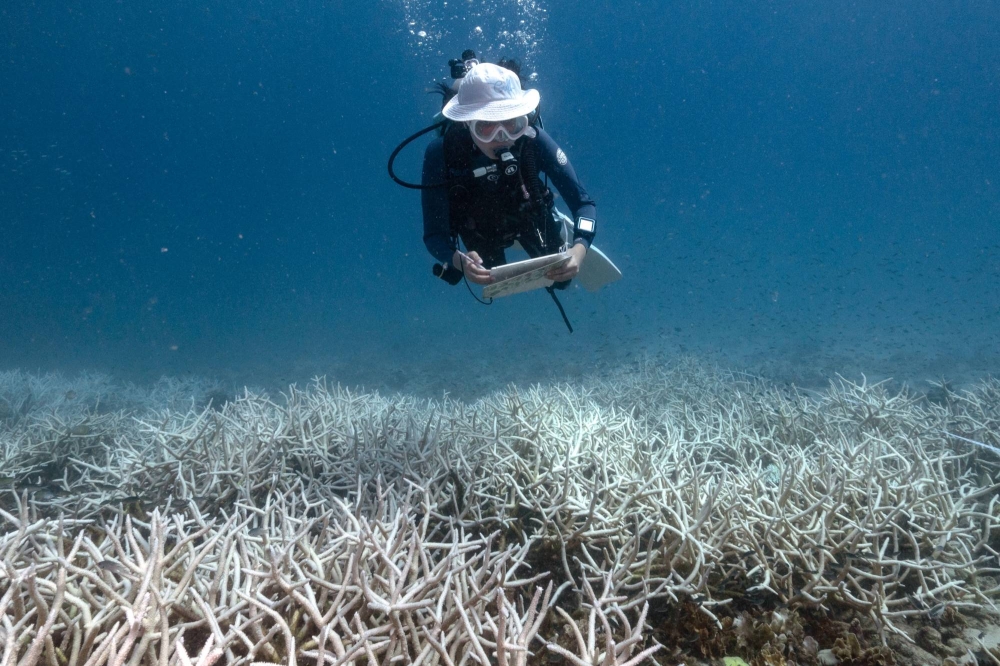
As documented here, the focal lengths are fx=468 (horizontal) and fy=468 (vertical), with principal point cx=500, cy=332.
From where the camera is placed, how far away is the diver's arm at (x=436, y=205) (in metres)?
4.98

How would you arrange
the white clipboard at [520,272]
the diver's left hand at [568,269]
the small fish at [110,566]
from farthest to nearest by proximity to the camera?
1. the diver's left hand at [568,269]
2. the white clipboard at [520,272]
3. the small fish at [110,566]

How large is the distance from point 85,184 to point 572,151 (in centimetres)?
12502

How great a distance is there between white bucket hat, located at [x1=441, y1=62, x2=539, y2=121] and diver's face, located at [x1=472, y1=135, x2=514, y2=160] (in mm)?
321

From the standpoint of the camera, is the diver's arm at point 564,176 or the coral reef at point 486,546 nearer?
the coral reef at point 486,546

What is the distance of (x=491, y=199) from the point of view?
16.9 feet

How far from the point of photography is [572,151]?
340ft

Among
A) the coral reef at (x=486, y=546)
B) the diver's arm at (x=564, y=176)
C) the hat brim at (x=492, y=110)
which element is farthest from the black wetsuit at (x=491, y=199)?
the coral reef at (x=486, y=546)

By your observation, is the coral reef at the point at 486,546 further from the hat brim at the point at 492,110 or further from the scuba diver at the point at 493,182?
the hat brim at the point at 492,110

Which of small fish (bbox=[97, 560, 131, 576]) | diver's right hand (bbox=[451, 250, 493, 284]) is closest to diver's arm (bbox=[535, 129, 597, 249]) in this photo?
diver's right hand (bbox=[451, 250, 493, 284])

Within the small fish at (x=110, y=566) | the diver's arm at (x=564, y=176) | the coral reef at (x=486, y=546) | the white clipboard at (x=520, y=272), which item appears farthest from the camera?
the diver's arm at (x=564, y=176)

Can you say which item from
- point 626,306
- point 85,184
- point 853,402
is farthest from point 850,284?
point 85,184

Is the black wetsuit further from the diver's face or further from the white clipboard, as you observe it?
the white clipboard

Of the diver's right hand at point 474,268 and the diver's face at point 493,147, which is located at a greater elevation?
the diver's face at point 493,147

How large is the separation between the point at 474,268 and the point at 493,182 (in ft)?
4.16
